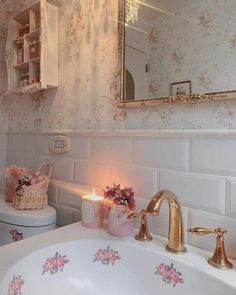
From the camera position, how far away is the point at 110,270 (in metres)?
0.79

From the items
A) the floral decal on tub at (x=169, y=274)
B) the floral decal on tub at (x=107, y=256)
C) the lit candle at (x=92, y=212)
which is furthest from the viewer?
the lit candle at (x=92, y=212)

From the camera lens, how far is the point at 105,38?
103cm

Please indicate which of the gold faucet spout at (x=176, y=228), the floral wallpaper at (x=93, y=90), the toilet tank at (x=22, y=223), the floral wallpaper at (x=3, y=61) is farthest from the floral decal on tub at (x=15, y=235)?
the floral wallpaper at (x=3, y=61)

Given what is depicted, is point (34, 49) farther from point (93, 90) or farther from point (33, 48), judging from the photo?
point (93, 90)

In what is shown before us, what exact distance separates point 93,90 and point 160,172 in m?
0.46

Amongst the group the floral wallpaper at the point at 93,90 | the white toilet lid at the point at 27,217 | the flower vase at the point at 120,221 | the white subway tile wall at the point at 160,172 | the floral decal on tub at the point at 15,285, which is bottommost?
the floral decal on tub at the point at 15,285

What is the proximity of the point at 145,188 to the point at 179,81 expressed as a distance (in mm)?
370

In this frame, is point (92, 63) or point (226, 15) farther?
point (92, 63)

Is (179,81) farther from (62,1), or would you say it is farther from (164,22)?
(62,1)

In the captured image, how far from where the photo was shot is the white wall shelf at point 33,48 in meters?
1.16

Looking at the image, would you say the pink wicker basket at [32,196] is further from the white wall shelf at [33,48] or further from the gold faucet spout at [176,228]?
the gold faucet spout at [176,228]

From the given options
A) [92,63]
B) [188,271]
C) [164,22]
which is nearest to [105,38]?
[92,63]

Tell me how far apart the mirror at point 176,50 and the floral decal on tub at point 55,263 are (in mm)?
547

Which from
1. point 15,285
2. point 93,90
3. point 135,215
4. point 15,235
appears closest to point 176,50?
point 93,90
